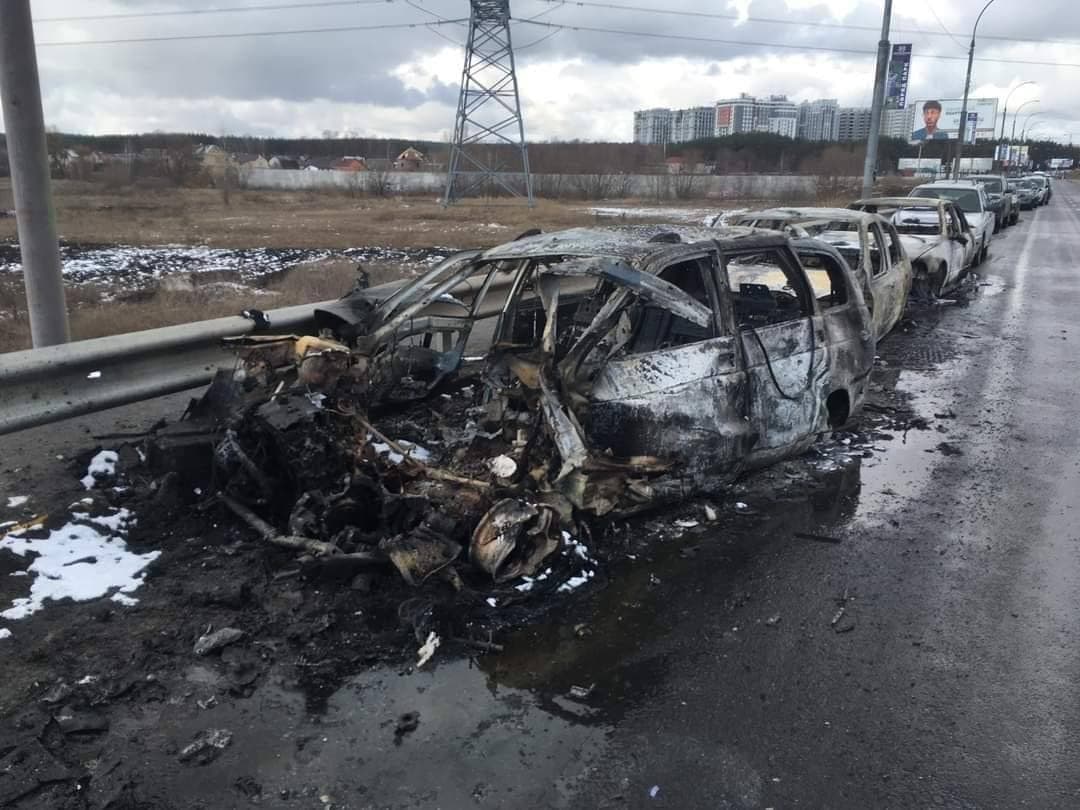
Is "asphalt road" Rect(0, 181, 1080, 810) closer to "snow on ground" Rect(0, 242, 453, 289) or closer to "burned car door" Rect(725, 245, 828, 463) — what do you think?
"burned car door" Rect(725, 245, 828, 463)

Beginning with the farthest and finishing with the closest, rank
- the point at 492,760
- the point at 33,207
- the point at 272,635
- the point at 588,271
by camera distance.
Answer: the point at 33,207
the point at 588,271
the point at 272,635
the point at 492,760

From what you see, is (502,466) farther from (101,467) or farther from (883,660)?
(101,467)

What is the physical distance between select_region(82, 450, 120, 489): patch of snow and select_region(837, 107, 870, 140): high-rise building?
84.3 metres

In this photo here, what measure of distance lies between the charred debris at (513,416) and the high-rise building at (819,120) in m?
88.9

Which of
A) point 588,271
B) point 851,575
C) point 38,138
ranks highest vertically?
point 38,138

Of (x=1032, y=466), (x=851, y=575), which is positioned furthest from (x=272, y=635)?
(x=1032, y=466)

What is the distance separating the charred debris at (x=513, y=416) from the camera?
4281 mm

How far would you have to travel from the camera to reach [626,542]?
4836 mm

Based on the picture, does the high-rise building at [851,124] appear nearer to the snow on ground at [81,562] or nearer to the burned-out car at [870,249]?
the burned-out car at [870,249]

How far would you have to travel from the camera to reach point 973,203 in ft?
64.2

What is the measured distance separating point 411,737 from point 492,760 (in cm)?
33

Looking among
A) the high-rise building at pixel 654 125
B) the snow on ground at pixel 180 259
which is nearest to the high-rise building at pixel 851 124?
the high-rise building at pixel 654 125

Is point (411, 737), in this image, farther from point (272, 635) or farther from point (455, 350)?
point (455, 350)

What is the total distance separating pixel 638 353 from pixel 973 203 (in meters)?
17.9
